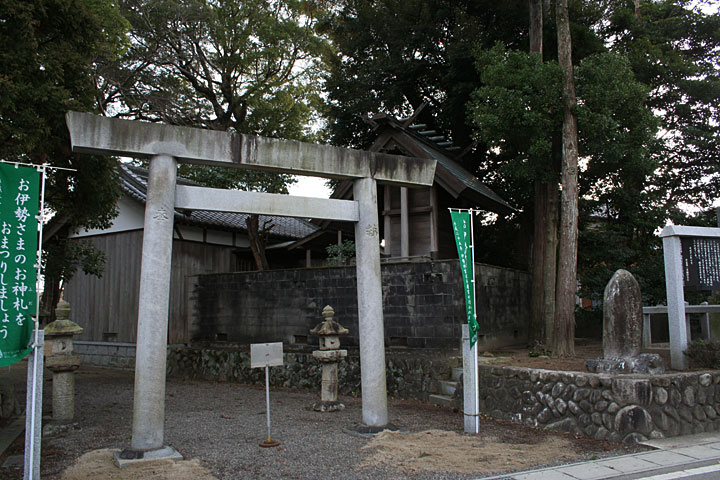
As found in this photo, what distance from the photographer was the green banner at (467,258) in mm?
8453

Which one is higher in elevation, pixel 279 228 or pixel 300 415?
pixel 279 228

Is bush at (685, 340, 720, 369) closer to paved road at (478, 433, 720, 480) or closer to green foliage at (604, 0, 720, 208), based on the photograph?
paved road at (478, 433, 720, 480)

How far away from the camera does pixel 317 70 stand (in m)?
19.7

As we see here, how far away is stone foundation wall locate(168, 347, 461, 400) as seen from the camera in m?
11.5

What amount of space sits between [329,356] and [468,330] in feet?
10.5

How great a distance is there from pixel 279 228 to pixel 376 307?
15.4 m

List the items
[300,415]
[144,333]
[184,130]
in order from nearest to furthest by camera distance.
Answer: [144,333] < [184,130] < [300,415]

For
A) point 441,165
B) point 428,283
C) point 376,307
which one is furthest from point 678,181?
point 376,307

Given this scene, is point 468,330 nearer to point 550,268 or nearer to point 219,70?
point 550,268

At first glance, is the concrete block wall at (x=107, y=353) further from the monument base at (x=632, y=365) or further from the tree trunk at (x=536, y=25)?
the tree trunk at (x=536, y=25)

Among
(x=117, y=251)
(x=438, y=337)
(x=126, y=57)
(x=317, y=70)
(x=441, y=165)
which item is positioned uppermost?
(x=317, y=70)

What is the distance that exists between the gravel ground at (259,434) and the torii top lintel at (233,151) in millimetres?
4024

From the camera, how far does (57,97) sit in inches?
390

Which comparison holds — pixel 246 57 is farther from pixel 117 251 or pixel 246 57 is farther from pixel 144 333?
pixel 144 333
